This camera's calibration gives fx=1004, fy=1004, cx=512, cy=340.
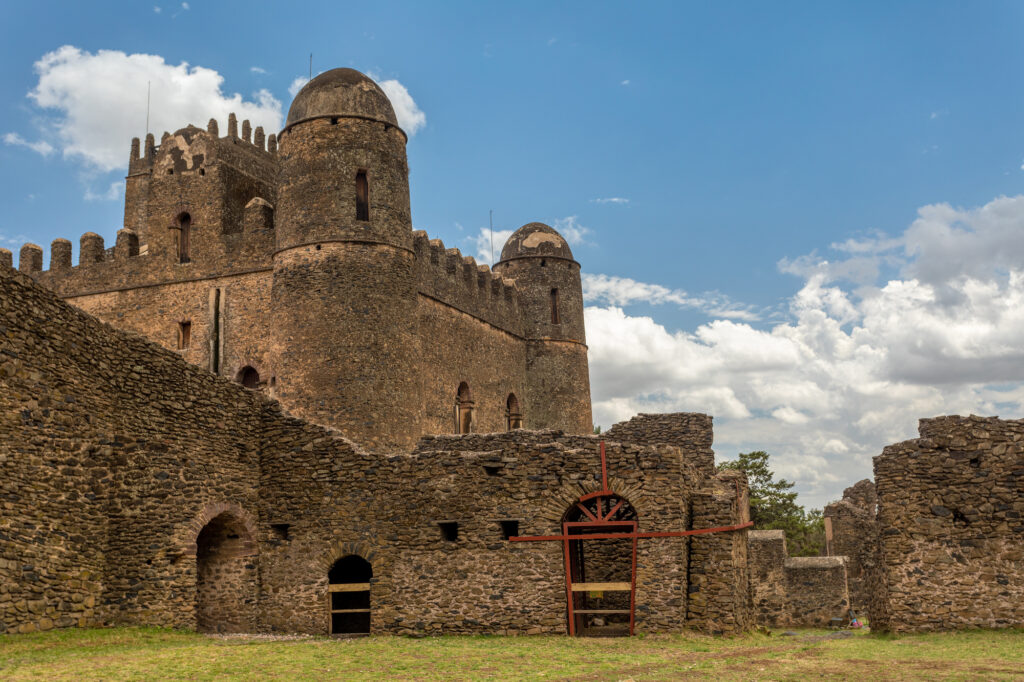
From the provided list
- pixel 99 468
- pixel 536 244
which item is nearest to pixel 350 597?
pixel 99 468

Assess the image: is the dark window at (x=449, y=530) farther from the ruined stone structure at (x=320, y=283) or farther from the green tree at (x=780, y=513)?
the green tree at (x=780, y=513)

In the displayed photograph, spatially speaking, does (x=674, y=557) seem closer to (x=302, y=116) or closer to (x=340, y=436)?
(x=340, y=436)

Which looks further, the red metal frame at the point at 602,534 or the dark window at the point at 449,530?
the dark window at the point at 449,530

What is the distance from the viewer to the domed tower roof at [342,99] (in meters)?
25.0

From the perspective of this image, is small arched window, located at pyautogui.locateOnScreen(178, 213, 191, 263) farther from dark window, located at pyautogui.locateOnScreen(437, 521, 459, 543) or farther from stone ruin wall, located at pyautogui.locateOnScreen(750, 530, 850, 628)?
stone ruin wall, located at pyautogui.locateOnScreen(750, 530, 850, 628)

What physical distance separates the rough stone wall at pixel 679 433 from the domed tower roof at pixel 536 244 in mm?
15403

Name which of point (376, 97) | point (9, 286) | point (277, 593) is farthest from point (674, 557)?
point (376, 97)

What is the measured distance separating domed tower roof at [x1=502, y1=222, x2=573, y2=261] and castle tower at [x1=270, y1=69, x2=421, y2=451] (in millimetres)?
10908

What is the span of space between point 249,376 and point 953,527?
17.5 metres

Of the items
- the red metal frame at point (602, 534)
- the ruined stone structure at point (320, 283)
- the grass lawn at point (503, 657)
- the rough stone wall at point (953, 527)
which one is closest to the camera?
the grass lawn at point (503, 657)

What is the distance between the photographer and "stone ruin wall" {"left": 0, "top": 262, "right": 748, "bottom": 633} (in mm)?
13570

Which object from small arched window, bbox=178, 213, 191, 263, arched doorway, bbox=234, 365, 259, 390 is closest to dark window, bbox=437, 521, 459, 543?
arched doorway, bbox=234, 365, 259, 390

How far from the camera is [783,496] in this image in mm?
39625

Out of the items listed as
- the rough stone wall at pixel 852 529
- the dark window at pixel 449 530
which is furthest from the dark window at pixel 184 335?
the rough stone wall at pixel 852 529
